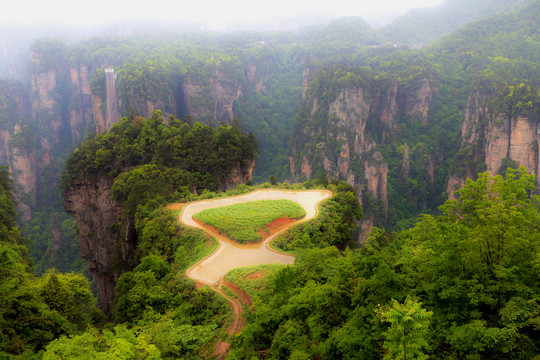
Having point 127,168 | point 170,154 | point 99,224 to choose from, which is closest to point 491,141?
point 170,154

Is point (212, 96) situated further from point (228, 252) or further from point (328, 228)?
point (228, 252)

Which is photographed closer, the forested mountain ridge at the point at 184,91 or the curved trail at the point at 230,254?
the curved trail at the point at 230,254

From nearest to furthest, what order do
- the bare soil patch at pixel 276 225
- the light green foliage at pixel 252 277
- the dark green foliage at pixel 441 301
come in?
the dark green foliage at pixel 441 301 < the light green foliage at pixel 252 277 < the bare soil patch at pixel 276 225

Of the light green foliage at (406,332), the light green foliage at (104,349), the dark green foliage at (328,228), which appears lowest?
the dark green foliage at (328,228)

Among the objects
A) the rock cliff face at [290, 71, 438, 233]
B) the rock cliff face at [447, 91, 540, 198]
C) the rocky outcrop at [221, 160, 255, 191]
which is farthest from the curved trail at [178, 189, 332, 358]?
the rock cliff face at [447, 91, 540, 198]

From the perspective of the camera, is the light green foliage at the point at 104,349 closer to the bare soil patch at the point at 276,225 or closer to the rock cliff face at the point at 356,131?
the bare soil patch at the point at 276,225

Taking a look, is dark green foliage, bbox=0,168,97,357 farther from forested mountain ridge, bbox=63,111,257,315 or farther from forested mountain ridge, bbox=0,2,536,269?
forested mountain ridge, bbox=0,2,536,269

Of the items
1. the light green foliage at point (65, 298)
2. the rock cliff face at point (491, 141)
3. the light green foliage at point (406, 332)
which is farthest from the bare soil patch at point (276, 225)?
the rock cliff face at point (491, 141)
